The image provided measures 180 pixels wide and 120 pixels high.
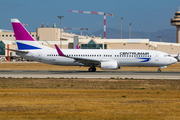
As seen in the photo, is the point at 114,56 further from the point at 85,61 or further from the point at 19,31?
the point at 19,31

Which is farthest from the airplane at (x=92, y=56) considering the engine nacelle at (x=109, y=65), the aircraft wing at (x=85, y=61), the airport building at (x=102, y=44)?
the airport building at (x=102, y=44)

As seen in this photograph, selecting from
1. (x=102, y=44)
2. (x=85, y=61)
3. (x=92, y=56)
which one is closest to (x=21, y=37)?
(x=85, y=61)

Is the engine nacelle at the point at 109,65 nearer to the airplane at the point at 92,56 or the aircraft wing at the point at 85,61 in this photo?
the airplane at the point at 92,56

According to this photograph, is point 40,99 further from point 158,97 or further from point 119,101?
point 158,97

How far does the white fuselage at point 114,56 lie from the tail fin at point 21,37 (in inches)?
41.0

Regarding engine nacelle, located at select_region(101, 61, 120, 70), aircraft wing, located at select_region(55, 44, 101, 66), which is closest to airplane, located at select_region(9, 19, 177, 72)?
aircraft wing, located at select_region(55, 44, 101, 66)

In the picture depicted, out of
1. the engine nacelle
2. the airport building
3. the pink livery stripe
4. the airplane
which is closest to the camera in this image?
the engine nacelle

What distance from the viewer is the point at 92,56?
4441 centimetres

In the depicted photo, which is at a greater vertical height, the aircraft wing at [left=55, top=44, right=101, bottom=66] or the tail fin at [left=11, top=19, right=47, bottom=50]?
the tail fin at [left=11, top=19, right=47, bottom=50]

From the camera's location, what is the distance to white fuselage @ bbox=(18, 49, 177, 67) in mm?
43344

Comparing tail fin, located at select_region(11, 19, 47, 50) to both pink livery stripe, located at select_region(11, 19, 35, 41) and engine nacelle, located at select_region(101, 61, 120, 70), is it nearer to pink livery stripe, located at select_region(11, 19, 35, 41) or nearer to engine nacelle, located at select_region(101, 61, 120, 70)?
pink livery stripe, located at select_region(11, 19, 35, 41)

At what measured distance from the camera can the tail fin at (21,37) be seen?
44688 millimetres

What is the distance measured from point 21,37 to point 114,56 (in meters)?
15.5

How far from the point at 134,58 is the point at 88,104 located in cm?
2780
